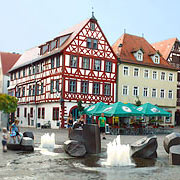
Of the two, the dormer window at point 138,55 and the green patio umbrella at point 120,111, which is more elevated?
the dormer window at point 138,55

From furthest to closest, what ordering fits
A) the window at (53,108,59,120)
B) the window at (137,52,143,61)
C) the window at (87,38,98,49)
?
the window at (137,52,143,61) → the window at (87,38,98,49) → the window at (53,108,59,120)

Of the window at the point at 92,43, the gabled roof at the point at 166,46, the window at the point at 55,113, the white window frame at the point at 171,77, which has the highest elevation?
the gabled roof at the point at 166,46

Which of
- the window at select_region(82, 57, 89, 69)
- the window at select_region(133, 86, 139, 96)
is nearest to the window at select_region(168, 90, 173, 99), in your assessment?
the window at select_region(133, 86, 139, 96)

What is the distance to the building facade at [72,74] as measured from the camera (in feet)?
122

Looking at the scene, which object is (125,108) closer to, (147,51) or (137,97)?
(137,97)

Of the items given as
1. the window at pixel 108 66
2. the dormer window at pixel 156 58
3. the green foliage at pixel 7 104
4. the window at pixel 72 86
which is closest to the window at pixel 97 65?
the window at pixel 108 66

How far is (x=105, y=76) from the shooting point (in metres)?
40.1

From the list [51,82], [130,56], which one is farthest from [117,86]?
[51,82]

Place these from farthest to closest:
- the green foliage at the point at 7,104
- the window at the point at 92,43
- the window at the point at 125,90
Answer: the window at the point at 125,90 → the green foliage at the point at 7,104 → the window at the point at 92,43

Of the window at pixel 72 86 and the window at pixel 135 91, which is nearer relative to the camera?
the window at pixel 72 86

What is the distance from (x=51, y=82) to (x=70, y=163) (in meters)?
28.9

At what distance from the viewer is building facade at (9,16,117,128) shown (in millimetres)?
37062

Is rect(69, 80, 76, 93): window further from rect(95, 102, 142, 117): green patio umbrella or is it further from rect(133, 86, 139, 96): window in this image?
rect(95, 102, 142, 117): green patio umbrella

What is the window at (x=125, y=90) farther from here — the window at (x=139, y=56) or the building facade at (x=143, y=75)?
the window at (x=139, y=56)
